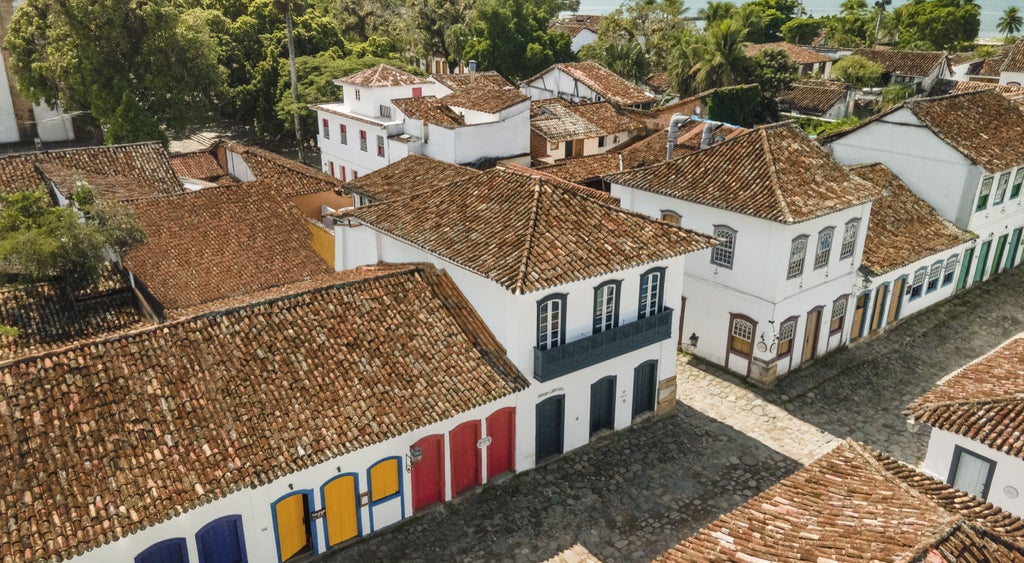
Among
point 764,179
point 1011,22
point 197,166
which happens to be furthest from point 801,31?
point 764,179

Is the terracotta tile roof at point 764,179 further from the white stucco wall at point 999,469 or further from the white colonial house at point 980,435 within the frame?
the white stucco wall at point 999,469

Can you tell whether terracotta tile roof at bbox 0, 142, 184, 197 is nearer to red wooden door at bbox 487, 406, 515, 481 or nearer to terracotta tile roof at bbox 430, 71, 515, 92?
terracotta tile roof at bbox 430, 71, 515, 92

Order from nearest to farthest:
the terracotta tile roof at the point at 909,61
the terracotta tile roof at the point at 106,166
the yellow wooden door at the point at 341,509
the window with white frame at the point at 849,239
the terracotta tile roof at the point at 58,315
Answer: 1. the yellow wooden door at the point at 341,509
2. the terracotta tile roof at the point at 58,315
3. the window with white frame at the point at 849,239
4. the terracotta tile roof at the point at 106,166
5. the terracotta tile roof at the point at 909,61

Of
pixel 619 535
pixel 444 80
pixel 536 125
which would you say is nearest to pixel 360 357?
pixel 619 535

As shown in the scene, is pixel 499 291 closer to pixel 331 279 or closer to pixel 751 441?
pixel 331 279

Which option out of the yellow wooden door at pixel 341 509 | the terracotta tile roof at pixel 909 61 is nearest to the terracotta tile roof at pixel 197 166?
the yellow wooden door at pixel 341 509

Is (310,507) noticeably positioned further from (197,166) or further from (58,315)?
(197,166)
